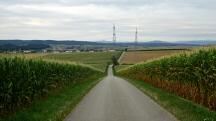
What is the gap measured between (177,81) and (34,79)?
410 inches

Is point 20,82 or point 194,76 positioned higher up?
point 20,82

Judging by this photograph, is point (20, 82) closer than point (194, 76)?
Yes

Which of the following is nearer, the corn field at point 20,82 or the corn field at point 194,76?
the corn field at point 20,82

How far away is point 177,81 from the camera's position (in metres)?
28.3

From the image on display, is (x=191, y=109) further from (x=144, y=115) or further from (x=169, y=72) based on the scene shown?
(x=169, y=72)

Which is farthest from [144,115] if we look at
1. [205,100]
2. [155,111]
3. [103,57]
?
[103,57]

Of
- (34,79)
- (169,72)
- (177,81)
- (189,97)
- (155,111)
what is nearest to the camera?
(155,111)

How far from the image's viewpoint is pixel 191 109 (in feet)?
55.5

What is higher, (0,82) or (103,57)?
(0,82)

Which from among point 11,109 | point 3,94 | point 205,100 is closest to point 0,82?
point 3,94

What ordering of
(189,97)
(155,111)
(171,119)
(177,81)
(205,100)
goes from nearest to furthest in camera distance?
(171,119), (155,111), (205,100), (189,97), (177,81)

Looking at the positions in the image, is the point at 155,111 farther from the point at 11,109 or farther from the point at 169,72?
the point at 169,72

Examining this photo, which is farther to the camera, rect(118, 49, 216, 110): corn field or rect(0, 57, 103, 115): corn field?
rect(118, 49, 216, 110): corn field

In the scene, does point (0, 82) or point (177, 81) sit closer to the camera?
point (0, 82)
